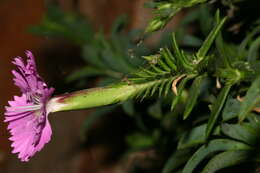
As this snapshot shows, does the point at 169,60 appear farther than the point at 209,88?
No

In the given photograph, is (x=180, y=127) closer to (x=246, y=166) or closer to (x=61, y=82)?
(x=246, y=166)

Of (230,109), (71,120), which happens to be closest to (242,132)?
(230,109)

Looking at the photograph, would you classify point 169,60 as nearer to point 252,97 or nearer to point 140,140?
point 252,97

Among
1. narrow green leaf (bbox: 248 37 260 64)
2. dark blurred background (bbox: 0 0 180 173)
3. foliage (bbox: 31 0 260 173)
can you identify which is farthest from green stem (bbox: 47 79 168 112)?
dark blurred background (bbox: 0 0 180 173)

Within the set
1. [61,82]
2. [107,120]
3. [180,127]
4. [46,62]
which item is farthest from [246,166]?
[46,62]

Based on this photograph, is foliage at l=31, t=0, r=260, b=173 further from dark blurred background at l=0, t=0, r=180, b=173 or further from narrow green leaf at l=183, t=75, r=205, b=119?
dark blurred background at l=0, t=0, r=180, b=173

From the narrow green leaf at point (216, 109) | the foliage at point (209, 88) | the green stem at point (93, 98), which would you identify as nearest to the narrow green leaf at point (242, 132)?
the foliage at point (209, 88)
